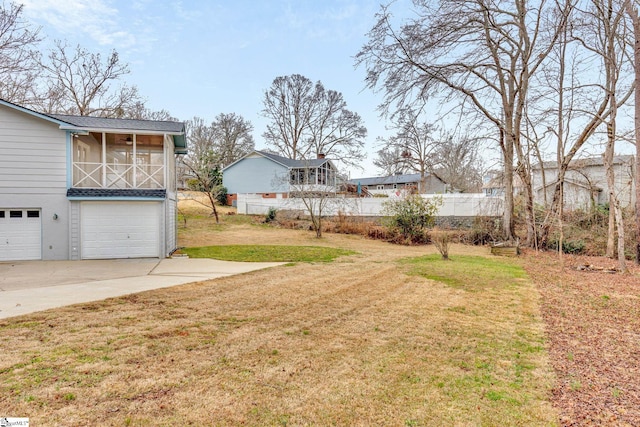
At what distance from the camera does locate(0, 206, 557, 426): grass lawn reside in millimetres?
2744

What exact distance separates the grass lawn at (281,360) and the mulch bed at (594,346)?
0.20m

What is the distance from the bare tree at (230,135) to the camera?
3981 centimetres

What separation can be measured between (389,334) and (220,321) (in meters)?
2.43

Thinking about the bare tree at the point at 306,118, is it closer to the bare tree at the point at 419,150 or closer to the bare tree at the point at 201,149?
the bare tree at the point at 419,150

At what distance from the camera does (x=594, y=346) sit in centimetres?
425

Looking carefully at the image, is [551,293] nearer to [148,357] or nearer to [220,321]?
[220,321]

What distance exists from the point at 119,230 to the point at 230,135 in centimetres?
3044

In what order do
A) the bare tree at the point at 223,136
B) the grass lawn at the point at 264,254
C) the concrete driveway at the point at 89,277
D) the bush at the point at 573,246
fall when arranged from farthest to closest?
the bare tree at the point at 223,136, the bush at the point at 573,246, the grass lawn at the point at 264,254, the concrete driveway at the point at 89,277

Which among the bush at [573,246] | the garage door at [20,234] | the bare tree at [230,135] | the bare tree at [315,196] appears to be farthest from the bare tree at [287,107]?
the garage door at [20,234]

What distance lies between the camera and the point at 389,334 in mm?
4574

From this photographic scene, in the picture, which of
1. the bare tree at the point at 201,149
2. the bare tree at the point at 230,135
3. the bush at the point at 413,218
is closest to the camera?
the bush at the point at 413,218

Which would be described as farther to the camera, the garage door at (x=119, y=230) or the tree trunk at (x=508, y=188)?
the tree trunk at (x=508, y=188)

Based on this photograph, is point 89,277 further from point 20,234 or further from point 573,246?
point 573,246

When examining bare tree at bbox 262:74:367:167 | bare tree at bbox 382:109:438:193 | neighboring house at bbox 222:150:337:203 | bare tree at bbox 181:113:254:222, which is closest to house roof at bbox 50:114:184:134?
neighboring house at bbox 222:150:337:203
